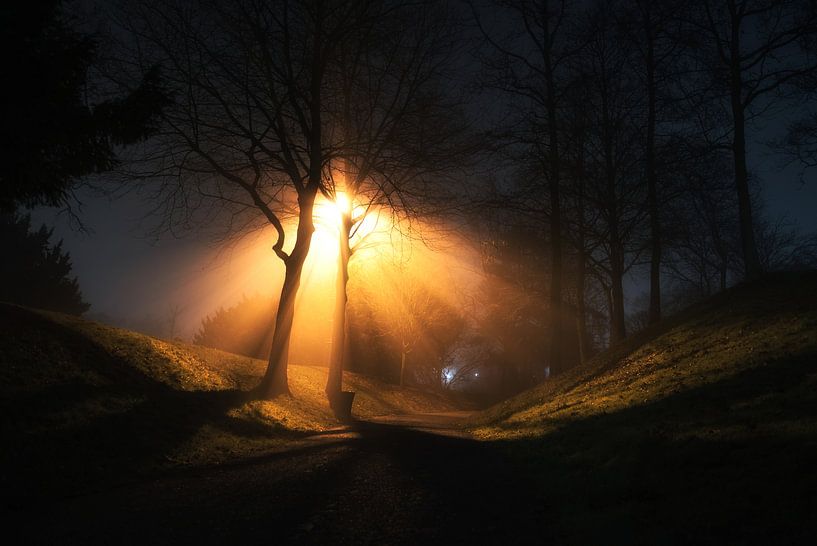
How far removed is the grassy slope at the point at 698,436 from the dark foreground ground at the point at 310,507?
0.64 metres

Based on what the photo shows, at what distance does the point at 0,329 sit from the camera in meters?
10.3

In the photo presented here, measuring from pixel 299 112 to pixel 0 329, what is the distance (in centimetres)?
968

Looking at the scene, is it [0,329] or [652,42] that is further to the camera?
[652,42]

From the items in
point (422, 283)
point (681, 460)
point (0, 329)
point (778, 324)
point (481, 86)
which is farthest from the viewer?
point (422, 283)

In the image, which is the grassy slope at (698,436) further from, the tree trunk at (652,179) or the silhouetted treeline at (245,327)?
the silhouetted treeline at (245,327)

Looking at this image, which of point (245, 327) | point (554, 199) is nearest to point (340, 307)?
point (554, 199)

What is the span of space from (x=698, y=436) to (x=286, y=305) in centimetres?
1196

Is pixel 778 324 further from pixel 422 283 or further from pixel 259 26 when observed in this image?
pixel 422 283

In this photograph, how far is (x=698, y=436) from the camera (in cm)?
632

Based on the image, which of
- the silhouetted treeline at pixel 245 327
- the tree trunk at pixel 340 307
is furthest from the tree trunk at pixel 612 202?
the silhouetted treeline at pixel 245 327

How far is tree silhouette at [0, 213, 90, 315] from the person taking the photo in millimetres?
38562

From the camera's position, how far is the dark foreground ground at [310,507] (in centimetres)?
484

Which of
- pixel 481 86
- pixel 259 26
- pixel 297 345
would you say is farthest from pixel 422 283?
pixel 259 26

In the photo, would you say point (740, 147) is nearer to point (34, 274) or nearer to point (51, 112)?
point (51, 112)
